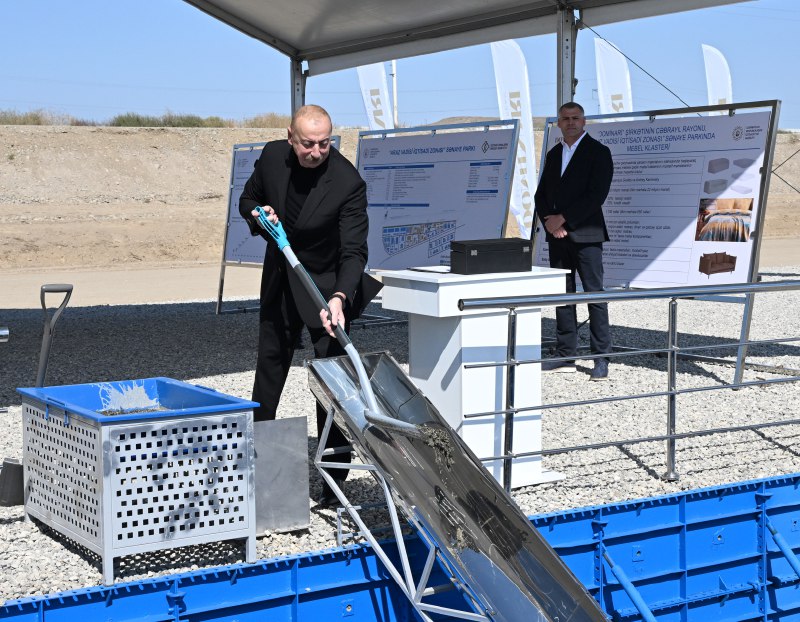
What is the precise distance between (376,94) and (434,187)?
34.0ft

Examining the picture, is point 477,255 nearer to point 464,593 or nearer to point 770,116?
point 464,593

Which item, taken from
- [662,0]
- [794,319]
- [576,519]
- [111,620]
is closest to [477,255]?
[576,519]

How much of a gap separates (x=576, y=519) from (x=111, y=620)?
77.3 inches

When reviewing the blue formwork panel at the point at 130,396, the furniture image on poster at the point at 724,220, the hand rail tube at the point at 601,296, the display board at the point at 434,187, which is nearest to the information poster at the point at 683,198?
the furniture image on poster at the point at 724,220

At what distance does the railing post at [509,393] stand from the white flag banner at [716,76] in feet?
53.9

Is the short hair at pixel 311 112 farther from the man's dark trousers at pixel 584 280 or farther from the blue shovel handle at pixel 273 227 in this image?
the man's dark trousers at pixel 584 280

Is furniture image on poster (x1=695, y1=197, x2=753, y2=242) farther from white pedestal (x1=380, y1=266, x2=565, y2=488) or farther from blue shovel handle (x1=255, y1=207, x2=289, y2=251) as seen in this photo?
blue shovel handle (x1=255, y1=207, x2=289, y2=251)

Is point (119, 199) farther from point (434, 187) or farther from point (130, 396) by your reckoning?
point (130, 396)

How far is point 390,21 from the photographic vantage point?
31.8 ft

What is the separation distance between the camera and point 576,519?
4.43 m

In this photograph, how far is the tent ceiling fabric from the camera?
27.6ft

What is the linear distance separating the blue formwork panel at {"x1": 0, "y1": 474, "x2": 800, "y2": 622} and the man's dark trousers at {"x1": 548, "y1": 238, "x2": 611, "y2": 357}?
9.68ft

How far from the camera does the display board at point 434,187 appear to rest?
29.4 ft

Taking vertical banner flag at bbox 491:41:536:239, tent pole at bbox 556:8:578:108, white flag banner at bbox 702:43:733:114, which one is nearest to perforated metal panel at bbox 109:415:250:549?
tent pole at bbox 556:8:578:108
